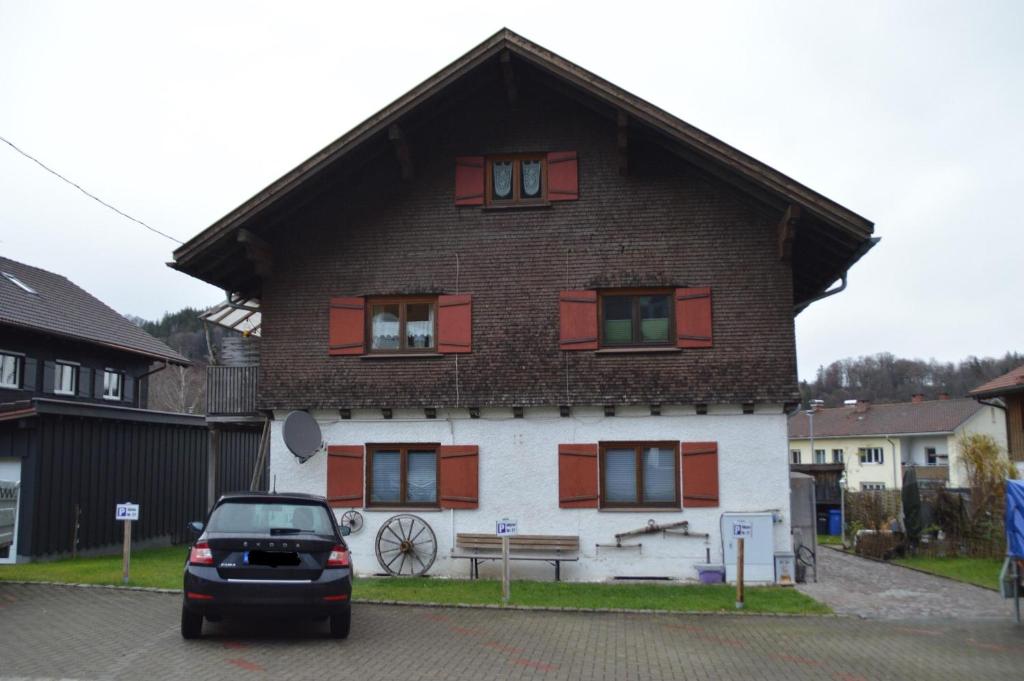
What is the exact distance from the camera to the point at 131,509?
13.6 m

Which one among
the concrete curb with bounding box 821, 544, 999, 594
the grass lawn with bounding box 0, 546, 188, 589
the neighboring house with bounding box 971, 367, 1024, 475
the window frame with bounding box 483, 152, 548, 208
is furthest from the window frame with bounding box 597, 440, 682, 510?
the neighboring house with bounding box 971, 367, 1024, 475

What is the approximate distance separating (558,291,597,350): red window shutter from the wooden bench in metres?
3.18

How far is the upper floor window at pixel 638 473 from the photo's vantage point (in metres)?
15.2

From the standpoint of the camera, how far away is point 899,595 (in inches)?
552

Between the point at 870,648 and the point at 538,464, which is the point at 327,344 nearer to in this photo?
the point at 538,464

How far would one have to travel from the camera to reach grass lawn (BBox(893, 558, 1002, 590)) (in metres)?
15.9

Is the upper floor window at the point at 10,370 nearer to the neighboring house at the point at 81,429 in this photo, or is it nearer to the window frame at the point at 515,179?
the neighboring house at the point at 81,429

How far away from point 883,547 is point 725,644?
11454 millimetres

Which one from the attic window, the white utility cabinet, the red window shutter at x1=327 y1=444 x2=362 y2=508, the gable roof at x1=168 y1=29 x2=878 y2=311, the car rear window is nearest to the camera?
the car rear window

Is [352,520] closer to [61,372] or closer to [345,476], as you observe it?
[345,476]

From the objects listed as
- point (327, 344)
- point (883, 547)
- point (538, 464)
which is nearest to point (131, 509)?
point (327, 344)

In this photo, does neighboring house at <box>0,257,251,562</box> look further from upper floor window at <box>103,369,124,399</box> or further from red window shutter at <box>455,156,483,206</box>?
red window shutter at <box>455,156,483,206</box>

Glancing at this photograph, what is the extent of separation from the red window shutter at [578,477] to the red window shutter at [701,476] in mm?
1482

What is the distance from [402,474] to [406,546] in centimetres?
122
